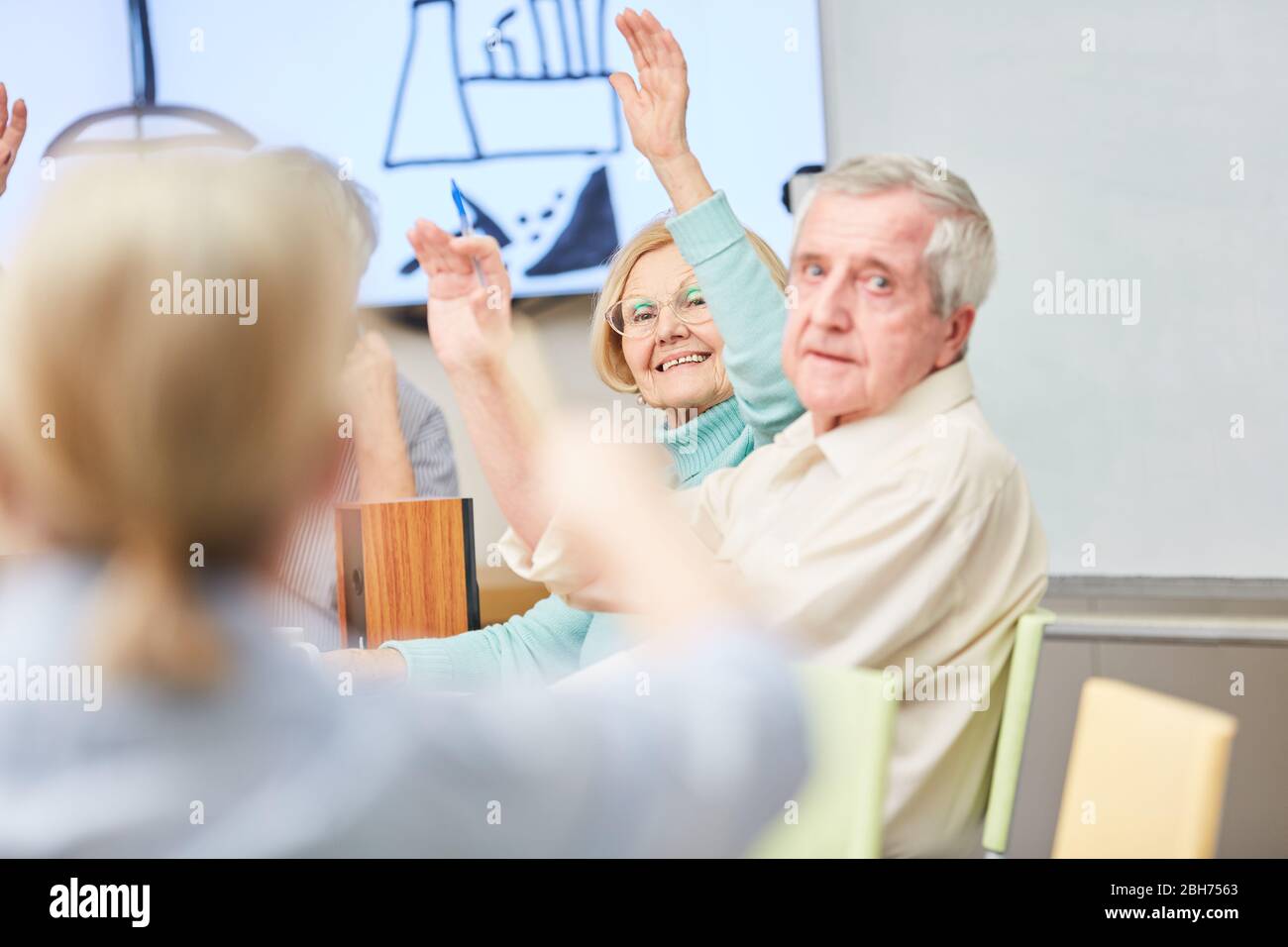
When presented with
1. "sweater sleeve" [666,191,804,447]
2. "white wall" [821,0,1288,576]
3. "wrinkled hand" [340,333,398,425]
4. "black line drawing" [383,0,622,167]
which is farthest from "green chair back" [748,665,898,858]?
"black line drawing" [383,0,622,167]

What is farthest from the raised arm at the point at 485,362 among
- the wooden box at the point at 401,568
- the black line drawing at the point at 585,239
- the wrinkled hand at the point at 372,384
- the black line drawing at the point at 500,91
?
the black line drawing at the point at 500,91

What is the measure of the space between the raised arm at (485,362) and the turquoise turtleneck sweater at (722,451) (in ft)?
1.16

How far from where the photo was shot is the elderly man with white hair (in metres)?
1.14

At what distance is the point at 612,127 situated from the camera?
2.99 m

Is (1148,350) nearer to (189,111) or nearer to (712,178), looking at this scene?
(712,178)

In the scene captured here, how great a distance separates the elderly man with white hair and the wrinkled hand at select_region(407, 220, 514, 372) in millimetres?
179

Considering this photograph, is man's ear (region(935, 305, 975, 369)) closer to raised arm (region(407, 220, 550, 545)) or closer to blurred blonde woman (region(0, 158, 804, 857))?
raised arm (region(407, 220, 550, 545))

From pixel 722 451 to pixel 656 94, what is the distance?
48cm

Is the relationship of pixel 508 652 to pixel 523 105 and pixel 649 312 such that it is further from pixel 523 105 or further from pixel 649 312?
pixel 523 105

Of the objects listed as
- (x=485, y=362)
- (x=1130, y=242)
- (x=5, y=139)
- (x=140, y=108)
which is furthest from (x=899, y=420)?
(x=140, y=108)

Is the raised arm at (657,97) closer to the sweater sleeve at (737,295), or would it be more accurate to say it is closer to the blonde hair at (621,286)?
the sweater sleeve at (737,295)

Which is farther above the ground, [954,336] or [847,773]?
[954,336]

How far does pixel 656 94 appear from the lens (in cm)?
155
